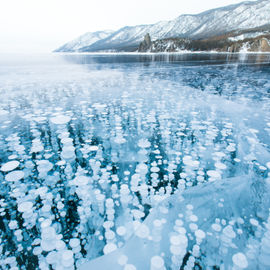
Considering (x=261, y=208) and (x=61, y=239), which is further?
(x=261, y=208)

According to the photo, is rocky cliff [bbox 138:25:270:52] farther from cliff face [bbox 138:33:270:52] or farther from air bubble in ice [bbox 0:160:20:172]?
air bubble in ice [bbox 0:160:20:172]

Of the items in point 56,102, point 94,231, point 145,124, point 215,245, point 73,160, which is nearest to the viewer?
point 215,245

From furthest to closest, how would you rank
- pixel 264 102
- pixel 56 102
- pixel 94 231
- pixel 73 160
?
pixel 56 102, pixel 264 102, pixel 73 160, pixel 94 231

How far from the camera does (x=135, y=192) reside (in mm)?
3264

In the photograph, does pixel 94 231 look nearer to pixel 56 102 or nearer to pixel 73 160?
pixel 73 160

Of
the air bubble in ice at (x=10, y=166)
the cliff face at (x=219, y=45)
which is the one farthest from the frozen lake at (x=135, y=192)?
the cliff face at (x=219, y=45)

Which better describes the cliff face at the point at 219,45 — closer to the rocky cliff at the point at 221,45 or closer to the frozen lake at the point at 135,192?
the rocky cliff at the point at 221,45

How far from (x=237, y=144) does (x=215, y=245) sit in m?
3.27

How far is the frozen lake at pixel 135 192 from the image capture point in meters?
2.30

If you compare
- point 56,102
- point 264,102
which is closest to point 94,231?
point 56,102

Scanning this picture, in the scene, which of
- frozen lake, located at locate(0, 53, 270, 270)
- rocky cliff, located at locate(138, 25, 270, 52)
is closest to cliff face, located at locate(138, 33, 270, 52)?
rocky cliff, located at locate(138, 25, 270, 52)

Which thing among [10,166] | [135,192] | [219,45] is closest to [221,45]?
[219,45]

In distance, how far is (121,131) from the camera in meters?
5.85

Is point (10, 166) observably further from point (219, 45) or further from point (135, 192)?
point (219, 45)
